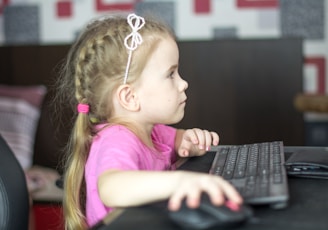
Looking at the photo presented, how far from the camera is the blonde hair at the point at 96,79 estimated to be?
1027 millimetres

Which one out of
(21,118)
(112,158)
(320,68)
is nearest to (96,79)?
(112,158)

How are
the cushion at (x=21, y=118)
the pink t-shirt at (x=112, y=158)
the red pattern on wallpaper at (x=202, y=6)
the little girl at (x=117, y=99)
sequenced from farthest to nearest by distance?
the red pattern on wallpaper at (x=202, y=6)
the cushion at (x=21, y=118)
the little girl at (x=117, y=99)
the pink t-shirt at (x=112, y=158)

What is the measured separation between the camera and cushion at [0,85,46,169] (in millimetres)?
2617

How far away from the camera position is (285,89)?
249 centimetres

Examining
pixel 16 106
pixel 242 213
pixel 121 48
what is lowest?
pixel 16 106

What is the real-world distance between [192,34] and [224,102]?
393 millimetres

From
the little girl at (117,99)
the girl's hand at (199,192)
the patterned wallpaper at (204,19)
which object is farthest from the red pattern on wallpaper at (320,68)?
the girl's hand at (199,192)

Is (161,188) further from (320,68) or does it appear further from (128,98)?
(320,68)

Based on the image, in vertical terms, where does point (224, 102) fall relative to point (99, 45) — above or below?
below

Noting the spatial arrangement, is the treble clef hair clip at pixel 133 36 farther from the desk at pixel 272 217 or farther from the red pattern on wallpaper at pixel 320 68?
the red pattern on wallpaper at pixel 320 68

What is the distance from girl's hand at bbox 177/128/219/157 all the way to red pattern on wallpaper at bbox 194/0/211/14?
1.59 m

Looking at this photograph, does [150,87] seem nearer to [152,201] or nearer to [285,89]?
[152,201]

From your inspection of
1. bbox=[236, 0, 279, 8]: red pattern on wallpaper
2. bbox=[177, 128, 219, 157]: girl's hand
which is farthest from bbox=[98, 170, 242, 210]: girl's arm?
bbox=[236, 0, 279, 8]: red pattern on wallpaper

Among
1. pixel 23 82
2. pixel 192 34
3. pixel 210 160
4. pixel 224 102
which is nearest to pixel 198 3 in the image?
pixel 192 34
